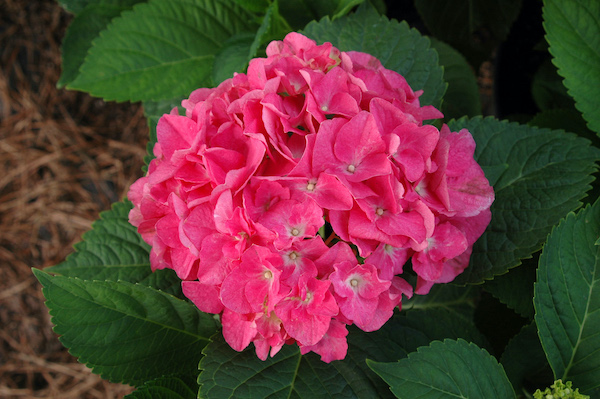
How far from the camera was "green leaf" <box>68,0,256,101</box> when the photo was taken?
106cm

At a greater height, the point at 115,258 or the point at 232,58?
the point at 232,58

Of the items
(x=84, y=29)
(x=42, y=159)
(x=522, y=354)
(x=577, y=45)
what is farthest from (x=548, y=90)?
(x=42, y=159)

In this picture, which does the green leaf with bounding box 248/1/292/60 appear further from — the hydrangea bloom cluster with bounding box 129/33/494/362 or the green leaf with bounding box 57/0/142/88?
the green leaf with bounding box 57/0/142/88

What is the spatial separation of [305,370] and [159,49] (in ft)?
2.41

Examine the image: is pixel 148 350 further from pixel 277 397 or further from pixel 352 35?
pixel 352 35

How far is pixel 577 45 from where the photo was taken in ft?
2.80

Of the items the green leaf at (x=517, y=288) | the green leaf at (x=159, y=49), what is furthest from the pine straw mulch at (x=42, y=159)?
the green leaf at (x=517, y=288)

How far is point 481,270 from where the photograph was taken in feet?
2.50

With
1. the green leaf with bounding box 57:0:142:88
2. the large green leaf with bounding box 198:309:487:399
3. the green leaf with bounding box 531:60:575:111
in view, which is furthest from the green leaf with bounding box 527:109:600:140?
the green leaf with bounding box 57:0:142:88

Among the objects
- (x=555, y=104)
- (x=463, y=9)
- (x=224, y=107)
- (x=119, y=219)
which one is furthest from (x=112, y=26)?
(x=555, y=104)

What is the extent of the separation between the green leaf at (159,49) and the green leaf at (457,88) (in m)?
0.43

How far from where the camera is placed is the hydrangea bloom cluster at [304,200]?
0.57 metres

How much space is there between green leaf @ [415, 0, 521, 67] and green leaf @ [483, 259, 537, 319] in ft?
2.06

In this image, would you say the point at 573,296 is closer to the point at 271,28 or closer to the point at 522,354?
the point at 522,354
